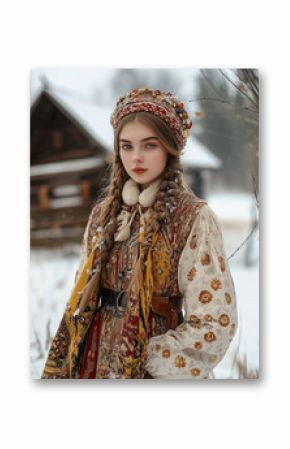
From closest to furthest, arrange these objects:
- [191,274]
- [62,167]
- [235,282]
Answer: [191,274], [235,282], [62,167]

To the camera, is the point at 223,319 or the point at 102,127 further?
the point at 102,127

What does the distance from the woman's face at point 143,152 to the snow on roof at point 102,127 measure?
90 millimetres

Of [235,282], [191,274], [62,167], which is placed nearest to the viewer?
[191,274]

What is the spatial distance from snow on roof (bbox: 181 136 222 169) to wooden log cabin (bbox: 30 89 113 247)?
0.33m

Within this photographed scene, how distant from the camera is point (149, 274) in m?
2.35

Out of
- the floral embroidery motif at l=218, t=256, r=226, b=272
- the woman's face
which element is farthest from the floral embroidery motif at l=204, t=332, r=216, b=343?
the woman's face

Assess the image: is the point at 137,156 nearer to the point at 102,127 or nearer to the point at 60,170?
the point at 102,127

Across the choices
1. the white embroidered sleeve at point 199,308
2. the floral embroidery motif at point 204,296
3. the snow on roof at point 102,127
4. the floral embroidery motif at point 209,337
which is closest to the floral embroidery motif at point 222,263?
the white embroidered sleeve at point 199,308

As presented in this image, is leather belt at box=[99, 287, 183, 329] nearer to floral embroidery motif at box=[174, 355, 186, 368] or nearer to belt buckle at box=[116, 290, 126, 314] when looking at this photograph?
belt buckle at box=[116, 290, 126, 314]

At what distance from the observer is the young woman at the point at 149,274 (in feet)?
7.72

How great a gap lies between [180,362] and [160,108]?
87 centimetres

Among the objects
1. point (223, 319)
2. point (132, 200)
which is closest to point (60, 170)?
point (132, 200)
